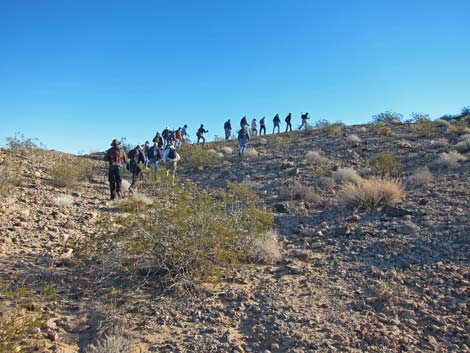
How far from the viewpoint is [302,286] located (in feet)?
15.2

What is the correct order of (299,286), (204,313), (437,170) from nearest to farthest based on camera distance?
(204,313), (299,286), (437,170)

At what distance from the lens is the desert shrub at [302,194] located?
9.28 meters

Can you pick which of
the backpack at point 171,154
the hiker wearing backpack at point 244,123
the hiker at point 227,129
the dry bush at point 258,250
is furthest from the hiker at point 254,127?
the dry bush at point 258,250

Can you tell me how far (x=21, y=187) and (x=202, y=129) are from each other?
13.7 m

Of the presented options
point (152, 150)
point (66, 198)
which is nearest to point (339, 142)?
point (152, 150)

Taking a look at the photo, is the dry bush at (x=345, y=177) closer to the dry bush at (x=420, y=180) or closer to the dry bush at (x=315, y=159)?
the dry bush at (x=420, y=180)

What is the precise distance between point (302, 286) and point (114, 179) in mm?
6556

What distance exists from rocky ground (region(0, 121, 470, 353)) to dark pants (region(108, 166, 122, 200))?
1.07m

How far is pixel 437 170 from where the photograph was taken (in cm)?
1115

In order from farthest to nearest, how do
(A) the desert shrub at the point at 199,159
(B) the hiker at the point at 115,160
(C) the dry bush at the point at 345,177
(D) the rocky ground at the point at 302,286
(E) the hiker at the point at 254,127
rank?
1. (E) the hiker at the point at 254,127
2. (A) the desert shrub at the point at 199,159
3. (C) the dry bush at the point at 345,177
4. (B) the hiker at the point at 115,160
5. (D) the rocky ground at the point at 302,286

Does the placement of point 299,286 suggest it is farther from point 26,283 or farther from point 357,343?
point 26,283

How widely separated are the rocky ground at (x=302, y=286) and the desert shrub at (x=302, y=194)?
460mm

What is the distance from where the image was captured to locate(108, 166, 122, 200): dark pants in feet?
30.5

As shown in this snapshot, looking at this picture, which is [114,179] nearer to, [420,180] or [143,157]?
[143,157]
